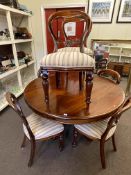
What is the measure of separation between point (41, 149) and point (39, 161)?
0.51 feet

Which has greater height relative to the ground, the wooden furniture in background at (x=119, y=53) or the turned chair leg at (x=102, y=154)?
the wooden furniture in background at (x=119, y=53)

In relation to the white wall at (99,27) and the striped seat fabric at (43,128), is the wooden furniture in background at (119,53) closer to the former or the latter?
the white wall at (99,27)

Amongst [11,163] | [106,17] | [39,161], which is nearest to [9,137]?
[11,163]

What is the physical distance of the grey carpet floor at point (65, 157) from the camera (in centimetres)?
134

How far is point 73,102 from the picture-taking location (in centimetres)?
125

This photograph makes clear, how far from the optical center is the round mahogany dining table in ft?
3.57

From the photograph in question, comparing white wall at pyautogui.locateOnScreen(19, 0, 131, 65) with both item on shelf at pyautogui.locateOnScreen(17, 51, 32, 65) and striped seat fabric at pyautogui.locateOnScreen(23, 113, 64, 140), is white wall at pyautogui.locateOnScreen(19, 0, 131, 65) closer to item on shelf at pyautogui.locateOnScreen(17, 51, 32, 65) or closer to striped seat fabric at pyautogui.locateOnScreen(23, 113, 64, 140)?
item on shelf at pyautogui.locateOnScreen(17, 51, 32, 65)

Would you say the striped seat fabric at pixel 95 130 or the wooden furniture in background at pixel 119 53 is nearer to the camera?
the striped seat fabric at pixel 95 130

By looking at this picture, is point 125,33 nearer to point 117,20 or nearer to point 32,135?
point 117,20

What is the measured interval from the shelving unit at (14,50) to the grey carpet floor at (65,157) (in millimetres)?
934

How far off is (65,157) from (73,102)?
692 mm

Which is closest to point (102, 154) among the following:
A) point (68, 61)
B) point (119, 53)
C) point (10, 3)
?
point (68, 61)

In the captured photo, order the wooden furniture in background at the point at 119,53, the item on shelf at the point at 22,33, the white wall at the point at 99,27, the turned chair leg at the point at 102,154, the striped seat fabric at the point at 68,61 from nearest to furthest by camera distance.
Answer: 1. the striped seat fabric at the point at 68,61
2. the turned chair leg at the point at 102,154
3. the item on shelf at the point at 22,33
4. the white wall at the point at 99,27
5. the wooden furniture in background at the point at 119,53

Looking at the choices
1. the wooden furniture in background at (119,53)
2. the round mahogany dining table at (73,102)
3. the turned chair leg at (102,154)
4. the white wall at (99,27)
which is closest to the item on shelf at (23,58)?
the white wall at (99,27)
